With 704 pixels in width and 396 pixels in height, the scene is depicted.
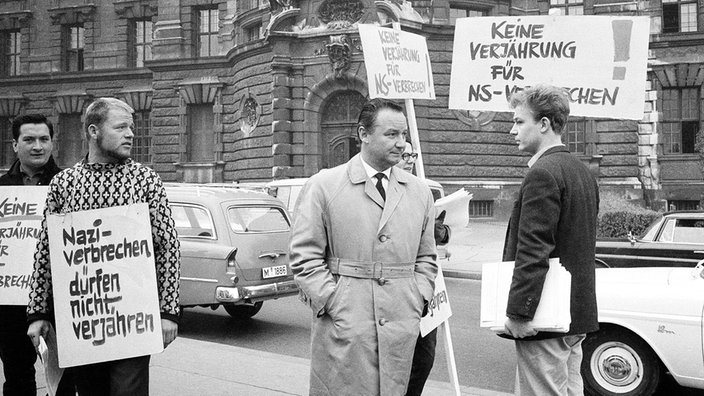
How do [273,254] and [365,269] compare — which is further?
[273,254]

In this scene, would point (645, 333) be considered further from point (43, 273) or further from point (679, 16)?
point (679, 16)

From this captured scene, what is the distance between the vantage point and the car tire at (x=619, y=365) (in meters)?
5.68

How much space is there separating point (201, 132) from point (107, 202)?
29088mm

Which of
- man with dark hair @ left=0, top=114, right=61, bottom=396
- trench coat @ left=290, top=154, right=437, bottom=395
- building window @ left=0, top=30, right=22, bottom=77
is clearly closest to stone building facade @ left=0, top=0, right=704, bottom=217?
building window @ left=0, top=30, right=22, bottom=77

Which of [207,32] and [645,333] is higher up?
[207,32]

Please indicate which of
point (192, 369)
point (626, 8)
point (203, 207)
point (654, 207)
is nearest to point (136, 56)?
point (626, 8)

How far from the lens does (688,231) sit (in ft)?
32.0

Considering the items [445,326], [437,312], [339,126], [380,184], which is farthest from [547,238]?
[339,126]

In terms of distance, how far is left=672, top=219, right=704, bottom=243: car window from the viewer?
9672mm

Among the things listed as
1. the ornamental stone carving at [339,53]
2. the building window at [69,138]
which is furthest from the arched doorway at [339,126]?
the building window at [69,138]

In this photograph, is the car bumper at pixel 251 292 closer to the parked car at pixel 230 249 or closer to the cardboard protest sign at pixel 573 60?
the parked car at pixel 230 249

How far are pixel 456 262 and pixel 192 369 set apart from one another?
35.4ft

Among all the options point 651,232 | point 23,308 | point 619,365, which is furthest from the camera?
point 651,232

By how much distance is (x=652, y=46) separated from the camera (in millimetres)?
26328
